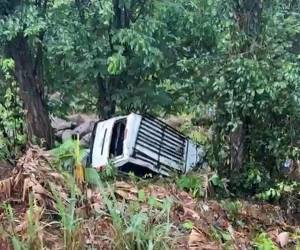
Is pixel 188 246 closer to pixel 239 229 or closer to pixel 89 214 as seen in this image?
pixel 89 214

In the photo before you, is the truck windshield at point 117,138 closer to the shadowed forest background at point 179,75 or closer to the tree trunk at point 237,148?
the shadowed forest background at point 179,75

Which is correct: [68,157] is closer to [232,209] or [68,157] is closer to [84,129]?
[232,209]

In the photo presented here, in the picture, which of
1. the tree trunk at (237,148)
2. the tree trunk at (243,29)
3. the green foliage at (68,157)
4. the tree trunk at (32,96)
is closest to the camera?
the green foliage at (68,157)

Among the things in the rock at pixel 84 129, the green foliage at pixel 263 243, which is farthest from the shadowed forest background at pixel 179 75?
the rock at pixel 84 129

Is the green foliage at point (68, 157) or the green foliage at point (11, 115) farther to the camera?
the green foliage at point (11, 115)

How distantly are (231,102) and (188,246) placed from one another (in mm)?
2572

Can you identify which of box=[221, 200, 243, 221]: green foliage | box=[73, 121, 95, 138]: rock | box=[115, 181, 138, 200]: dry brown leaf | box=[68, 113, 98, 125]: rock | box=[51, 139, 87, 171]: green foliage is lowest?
box=[73, 121, 95, 138]: rock

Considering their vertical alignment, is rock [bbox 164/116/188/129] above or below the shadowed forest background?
below

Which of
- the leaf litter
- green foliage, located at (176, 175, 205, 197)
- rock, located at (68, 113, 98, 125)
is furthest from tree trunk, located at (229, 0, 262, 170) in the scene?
rock, located at (68, 113, 98, 125)

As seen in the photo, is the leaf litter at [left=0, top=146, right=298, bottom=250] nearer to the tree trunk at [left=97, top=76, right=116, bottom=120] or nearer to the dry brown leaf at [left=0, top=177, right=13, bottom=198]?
the dry brown leaf at [left=0, top=177, right=13, bottom=198]

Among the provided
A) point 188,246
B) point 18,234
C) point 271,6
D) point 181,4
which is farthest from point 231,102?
point 18,234

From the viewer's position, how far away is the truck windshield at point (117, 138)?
7.53m

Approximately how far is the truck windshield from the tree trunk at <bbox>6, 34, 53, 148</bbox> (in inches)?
42.7

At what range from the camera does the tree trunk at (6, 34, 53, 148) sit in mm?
8141
